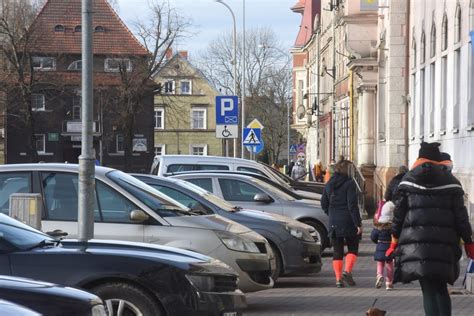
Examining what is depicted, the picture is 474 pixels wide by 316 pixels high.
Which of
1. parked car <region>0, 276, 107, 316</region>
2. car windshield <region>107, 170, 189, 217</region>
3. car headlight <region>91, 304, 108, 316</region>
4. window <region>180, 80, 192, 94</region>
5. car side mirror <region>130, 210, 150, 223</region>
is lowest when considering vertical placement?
car headlight <region>91, 304, 108, 316</region>

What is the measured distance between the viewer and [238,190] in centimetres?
1823

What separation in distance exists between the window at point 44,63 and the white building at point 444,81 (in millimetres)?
38614

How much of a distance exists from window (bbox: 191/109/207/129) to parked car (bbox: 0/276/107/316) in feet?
284

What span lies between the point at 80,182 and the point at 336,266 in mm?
5103

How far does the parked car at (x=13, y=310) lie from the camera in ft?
16.6

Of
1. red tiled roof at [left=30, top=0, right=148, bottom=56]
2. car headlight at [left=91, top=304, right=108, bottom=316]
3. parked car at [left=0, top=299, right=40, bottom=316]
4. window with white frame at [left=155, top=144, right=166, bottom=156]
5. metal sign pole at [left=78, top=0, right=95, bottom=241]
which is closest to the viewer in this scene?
parked car at [left=0, top=299, right=40, bottom=316]

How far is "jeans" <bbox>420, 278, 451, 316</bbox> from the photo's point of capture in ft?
29.8

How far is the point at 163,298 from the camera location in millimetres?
8305

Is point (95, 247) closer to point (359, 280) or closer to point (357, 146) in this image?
point (359, 280)

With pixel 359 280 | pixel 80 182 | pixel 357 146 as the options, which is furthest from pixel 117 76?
pixel 80 182

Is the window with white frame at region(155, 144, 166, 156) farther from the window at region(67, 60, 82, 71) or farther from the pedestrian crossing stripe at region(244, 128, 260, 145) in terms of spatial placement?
the pedestrian crossing stripe at region(244, 128, 260, 145)

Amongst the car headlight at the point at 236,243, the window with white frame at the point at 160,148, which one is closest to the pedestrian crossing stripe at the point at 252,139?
the car headlight at the point at 236,243

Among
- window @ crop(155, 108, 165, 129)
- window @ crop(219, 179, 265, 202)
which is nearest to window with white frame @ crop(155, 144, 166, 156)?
window @ crop(155, 108, 165, 129)

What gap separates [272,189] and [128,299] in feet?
34.9
